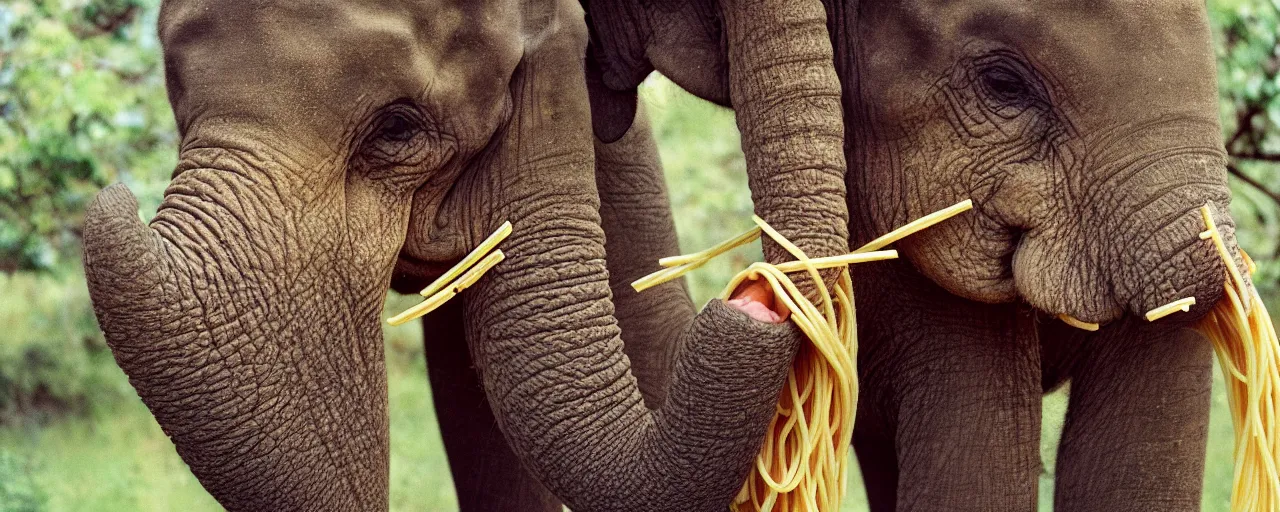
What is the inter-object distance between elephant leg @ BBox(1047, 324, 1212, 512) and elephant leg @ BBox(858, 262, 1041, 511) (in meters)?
0.13

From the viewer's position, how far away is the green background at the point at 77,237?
499 centimetres

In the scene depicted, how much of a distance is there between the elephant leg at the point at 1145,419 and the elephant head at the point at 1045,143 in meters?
0.39

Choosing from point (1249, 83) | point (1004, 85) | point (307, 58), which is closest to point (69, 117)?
point (307, 58)

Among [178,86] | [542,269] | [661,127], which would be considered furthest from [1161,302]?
[661,127]

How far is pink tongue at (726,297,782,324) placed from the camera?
2.66 metres

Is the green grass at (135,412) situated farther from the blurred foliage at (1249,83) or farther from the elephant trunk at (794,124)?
the elephant trunk at (794,124)

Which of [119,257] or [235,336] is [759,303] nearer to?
[235,336]

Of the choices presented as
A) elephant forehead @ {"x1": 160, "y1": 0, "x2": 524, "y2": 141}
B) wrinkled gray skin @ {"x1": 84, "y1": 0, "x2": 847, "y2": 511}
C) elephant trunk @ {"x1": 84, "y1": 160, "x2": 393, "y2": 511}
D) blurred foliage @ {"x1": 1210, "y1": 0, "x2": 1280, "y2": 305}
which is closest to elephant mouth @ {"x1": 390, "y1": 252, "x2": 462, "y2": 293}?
wrinkled gray skin @ {"x1": 84, "y1": 0, "x2": 847, "y2": 511}

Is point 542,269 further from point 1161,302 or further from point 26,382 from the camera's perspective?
point 26,382

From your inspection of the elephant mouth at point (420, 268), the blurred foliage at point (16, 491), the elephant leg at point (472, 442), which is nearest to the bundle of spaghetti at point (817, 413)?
the elephant mouth at point (420, 268)

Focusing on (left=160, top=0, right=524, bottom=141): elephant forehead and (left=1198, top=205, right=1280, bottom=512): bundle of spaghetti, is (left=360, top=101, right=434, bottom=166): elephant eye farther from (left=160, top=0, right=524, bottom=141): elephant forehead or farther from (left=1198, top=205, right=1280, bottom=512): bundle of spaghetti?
(left=1198, top=205, right=1280, bottom=512): bundle of spaghetti

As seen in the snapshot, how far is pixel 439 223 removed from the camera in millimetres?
2873

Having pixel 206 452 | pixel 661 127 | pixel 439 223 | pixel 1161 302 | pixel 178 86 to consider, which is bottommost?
pixel 206 452

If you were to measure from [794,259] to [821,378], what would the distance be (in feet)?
0.77
